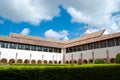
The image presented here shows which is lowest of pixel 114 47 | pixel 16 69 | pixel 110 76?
pixel 110 76

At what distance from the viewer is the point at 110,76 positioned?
14195 millimetres

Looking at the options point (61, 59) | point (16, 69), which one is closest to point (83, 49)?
point (61, 59)

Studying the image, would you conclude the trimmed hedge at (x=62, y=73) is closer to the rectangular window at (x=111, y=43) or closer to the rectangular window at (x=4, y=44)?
the rectangular window at (x=111, y=43)

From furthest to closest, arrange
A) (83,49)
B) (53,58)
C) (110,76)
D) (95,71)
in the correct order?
(53,58), (83,49), (110,76), (95,71)

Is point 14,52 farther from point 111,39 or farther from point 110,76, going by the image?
point 110,76

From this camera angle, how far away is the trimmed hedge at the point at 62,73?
859 centimetres

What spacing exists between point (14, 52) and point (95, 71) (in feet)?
107

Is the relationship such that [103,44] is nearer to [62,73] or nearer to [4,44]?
[4,44]

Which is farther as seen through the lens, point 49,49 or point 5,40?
point 49,49

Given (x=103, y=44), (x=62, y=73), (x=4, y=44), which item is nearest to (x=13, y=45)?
(x=4, y=44)

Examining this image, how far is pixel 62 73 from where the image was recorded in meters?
10.6

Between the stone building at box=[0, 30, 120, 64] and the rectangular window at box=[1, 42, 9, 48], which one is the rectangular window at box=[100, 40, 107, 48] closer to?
the stone building at box=[0, 30, 120, 64]

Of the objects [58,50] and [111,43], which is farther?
[58,50]

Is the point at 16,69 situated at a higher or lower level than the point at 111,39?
lower
